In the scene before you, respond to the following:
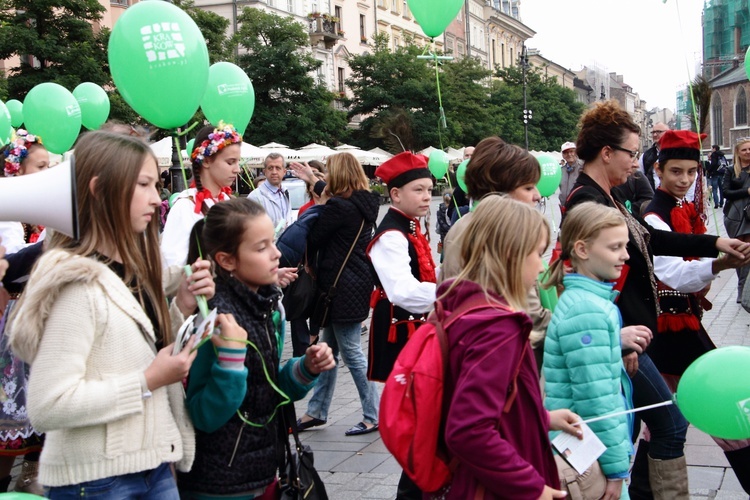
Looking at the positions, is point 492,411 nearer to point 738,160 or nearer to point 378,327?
point 378,327

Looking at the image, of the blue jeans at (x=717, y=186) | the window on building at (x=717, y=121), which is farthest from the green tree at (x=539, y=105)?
the blue jeans at (x=717, y=186)

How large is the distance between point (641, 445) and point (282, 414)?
78.6 inches

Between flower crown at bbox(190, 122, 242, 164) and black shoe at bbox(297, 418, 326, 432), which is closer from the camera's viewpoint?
flower crown at bbox(190, 122, 242, 164)

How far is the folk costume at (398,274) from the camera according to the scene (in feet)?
13.2

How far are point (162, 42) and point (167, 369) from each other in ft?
6.57

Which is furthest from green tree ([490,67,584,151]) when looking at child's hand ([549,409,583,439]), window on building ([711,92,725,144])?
child's hand ([549,409,583,439])

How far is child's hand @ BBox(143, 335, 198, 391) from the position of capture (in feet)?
7.46

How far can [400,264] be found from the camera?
4.09 meters

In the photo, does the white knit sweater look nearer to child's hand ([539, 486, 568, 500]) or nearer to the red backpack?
the red backpack

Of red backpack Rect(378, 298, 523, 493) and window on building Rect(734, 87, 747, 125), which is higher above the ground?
window on building Rect(734, 87, 747, 125)

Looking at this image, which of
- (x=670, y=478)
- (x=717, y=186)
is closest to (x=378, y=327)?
(x=670, y=478)

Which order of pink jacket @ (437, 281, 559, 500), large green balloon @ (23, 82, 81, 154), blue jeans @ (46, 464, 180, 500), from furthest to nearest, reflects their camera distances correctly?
1. large green balloon @ (23, 82, 81, 154)
2. blue jeans @ (46, 464, 180, 500)
3. pink jacket @ (437, 281, 559, 500)

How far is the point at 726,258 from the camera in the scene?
13.1ft

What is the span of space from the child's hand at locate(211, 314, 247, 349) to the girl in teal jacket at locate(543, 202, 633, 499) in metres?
1.21
